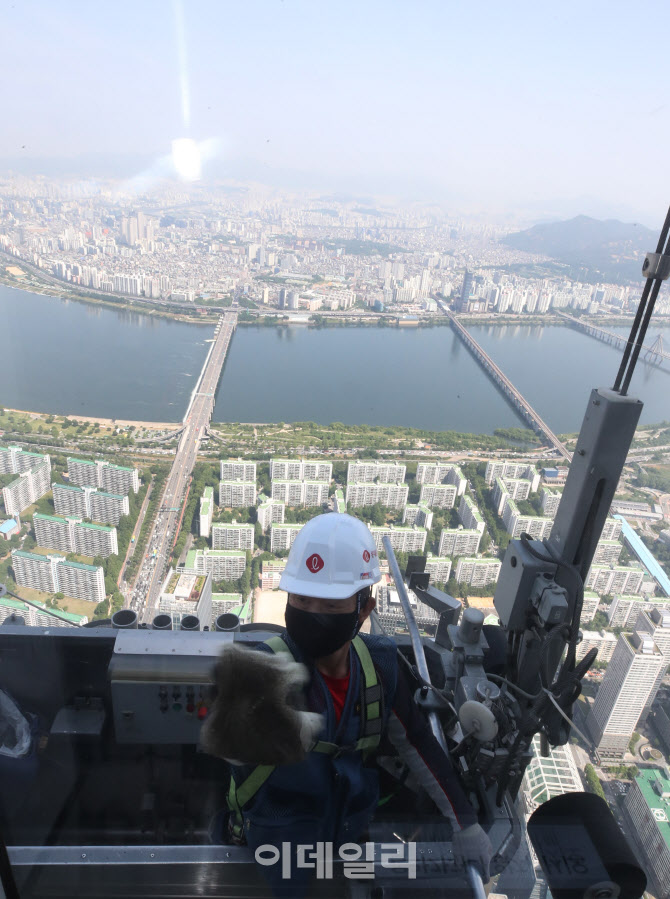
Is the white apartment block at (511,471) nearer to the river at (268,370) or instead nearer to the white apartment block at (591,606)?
the river at (268,370)

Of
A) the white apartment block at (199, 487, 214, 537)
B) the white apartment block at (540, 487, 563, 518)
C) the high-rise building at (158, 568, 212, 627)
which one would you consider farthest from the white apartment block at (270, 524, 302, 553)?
the white apartment block at (540, 487, 563, 518)

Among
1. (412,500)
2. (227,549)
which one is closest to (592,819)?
A: (227,549)

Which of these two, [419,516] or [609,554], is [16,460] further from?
[609,554]

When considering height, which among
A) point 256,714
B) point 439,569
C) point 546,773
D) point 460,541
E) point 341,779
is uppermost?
point 256,714

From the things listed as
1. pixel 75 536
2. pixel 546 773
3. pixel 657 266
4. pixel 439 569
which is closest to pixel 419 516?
pixel 439 569

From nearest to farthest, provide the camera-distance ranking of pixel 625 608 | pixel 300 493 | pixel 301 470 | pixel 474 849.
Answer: pixel 474 849
pixel 625 608
pixel 300 493
pixel 301 470

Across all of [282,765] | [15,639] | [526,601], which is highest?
[282,765]

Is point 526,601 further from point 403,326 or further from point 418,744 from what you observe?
point 403,326

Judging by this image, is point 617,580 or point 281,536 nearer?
point 617,580
